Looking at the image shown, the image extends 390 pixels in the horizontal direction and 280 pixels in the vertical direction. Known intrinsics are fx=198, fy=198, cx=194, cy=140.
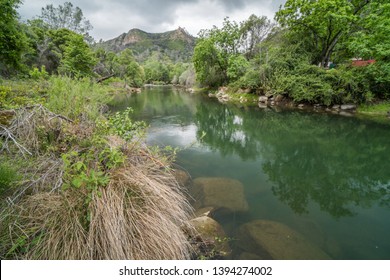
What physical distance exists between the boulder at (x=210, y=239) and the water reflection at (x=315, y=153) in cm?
186

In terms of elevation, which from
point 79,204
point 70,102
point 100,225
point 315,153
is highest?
point 70,102

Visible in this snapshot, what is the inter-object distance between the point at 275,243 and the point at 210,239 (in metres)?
0.99

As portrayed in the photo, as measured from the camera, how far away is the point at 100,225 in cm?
187

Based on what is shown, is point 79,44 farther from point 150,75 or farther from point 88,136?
point 150,75

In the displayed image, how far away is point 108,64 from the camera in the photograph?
37.0 meters

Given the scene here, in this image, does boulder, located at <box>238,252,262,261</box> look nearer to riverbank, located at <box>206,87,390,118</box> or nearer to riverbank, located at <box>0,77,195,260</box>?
riverbank, located at <box>0,77,195,260</box>

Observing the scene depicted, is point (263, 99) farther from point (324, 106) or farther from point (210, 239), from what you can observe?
point (210, 239)

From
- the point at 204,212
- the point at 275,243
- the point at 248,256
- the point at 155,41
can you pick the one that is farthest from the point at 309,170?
the point at 155,41

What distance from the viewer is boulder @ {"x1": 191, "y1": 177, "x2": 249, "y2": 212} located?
3.92 meters

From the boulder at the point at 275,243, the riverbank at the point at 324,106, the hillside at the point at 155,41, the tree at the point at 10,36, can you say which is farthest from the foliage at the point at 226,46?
the hillside at the point at 155,41

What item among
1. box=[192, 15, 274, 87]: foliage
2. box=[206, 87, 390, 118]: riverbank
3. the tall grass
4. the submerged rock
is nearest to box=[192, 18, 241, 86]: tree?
box=[192, 15, 274, 87]: foliage

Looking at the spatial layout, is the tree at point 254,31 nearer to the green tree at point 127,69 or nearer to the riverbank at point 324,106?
the riverbank at point 324,106

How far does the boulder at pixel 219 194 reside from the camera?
3.92m

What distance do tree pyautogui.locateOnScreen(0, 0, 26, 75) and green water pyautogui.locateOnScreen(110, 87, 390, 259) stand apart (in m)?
8.27
